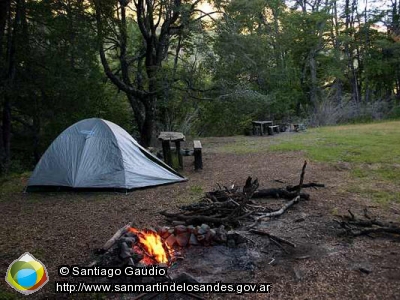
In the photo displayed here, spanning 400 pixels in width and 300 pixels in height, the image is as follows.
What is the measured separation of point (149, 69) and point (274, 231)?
9.86 meters

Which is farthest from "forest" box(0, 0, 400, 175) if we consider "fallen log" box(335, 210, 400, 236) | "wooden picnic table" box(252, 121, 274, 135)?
"fallen log" box(335, 210, 400, 236)

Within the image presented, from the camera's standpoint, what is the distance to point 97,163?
21.6 feet

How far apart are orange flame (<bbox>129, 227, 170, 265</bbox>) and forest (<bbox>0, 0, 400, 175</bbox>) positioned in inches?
269

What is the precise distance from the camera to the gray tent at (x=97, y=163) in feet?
21.3

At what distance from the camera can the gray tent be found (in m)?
6.48

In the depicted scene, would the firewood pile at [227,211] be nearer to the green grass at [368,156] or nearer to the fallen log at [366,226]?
the fallen log at [366,226]

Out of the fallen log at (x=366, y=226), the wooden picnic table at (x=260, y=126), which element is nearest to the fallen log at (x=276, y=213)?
the fallen log at (x=366, y=226)

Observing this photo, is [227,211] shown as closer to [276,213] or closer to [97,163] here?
[276,213]

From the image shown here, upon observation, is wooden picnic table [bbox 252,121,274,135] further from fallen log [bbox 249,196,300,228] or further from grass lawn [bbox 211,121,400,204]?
fallen log [bbox 249,196,300,228]

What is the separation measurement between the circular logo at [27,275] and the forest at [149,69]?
6.51 m

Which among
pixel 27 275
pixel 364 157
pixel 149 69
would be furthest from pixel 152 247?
pixel 149 69

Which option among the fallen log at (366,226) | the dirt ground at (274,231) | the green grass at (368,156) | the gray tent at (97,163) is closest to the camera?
the dirt ground at (274,231)

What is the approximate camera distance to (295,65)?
75.9 feet

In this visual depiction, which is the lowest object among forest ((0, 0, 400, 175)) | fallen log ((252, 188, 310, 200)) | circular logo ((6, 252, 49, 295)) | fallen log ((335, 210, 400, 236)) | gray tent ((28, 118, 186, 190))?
fallen log ((335, 210, 400, 236))
